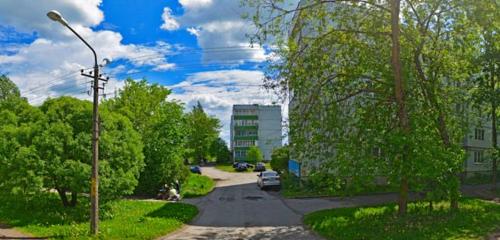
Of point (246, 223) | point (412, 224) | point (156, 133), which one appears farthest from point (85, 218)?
point (156, 133)

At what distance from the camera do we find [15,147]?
16172 mm

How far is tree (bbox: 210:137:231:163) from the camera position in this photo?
90.8 m

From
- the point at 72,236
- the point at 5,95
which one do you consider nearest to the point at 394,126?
the point at 72,236

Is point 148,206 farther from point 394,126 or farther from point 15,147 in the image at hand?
point 394,126

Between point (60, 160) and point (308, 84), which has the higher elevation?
point (308, 84)

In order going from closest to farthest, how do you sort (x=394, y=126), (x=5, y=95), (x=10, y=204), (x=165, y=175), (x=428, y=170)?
(x=428, y=170) < (x=394, y=126) < (x=10, y=204) < (x=165, y=175) < (x=5, y=95)

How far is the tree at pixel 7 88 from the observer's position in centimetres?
6700

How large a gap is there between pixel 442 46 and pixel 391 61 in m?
2.64

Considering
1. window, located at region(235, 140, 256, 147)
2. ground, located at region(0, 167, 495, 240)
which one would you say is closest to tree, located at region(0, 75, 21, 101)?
window, located at region(235, 140, 256, 147)

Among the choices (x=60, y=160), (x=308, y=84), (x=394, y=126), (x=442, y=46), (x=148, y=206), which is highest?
(x=442, y=46)

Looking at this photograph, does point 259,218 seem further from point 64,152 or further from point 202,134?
point 202,134

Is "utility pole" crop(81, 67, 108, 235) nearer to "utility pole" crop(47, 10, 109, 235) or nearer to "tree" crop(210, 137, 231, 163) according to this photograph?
"utility pole" crop(47, 10, 109, 235)

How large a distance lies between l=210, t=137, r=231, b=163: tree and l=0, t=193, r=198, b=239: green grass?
68.5m

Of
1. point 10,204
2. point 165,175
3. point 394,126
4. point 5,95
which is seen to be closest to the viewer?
point 394,126
